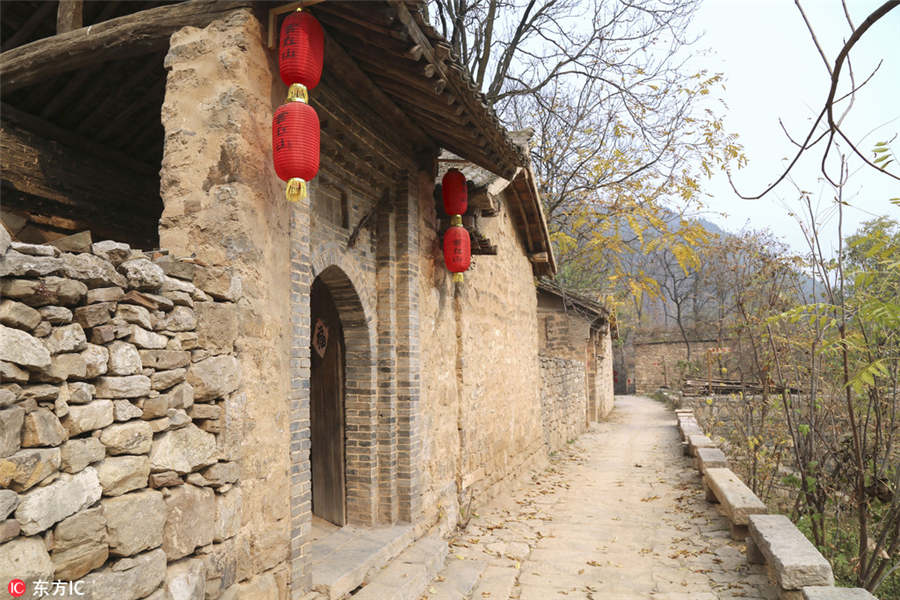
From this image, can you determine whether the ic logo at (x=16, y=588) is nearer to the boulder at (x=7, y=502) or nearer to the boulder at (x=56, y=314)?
the boulder at (x=7, y=502)

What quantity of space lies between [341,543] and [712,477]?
4613mm

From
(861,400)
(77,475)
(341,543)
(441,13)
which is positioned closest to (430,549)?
(341,543)

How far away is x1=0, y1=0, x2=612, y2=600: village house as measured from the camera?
2182 millimetres

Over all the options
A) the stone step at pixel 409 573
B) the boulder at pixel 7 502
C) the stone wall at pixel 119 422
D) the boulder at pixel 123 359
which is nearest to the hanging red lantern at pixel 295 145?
the stone wall at pixel 119 422

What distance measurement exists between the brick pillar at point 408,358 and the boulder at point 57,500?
3.32 meters

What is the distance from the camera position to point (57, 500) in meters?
2.04

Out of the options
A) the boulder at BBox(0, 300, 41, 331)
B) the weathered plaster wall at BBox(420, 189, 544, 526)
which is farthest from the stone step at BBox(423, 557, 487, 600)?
the boulder at BBox(0, 300, 41, 331)

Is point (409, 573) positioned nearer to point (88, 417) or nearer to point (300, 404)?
point (300, 404)

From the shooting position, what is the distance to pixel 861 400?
600cm

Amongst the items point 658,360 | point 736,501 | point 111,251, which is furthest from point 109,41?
point 658,360

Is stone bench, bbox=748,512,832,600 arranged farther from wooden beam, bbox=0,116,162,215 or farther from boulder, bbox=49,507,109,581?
A: wooden beam, bbox=0,116,162,215

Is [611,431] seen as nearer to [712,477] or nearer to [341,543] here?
[712,477]

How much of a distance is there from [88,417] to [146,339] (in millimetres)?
432

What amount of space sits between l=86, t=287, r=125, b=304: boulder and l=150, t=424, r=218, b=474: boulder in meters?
0.67
